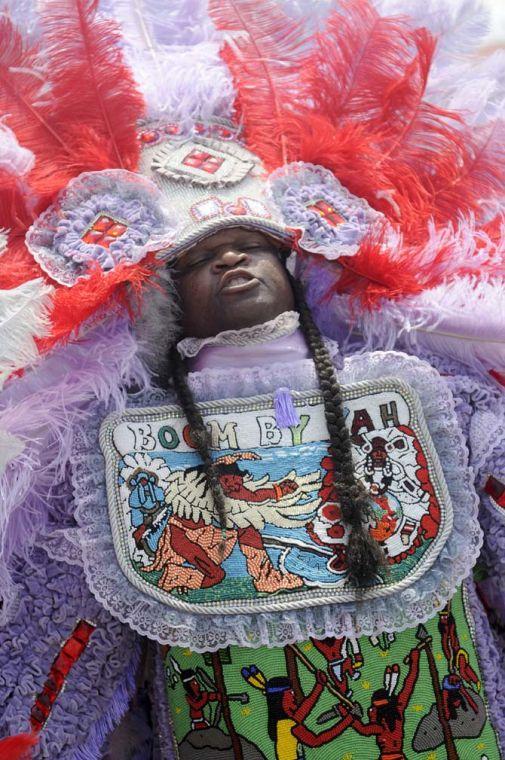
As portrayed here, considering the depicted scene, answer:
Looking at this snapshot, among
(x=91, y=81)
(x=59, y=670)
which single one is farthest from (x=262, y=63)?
(x=59, y=670)

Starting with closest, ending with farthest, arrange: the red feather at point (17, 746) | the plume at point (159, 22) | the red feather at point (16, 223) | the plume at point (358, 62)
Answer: the red feather at point (17, 746) → the red feather at point (16, 223) → the plume at point (358, 62) → the plume at point (159, 22)

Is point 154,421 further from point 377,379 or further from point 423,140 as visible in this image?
point 423,140

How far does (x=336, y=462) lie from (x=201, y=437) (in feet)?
1.04

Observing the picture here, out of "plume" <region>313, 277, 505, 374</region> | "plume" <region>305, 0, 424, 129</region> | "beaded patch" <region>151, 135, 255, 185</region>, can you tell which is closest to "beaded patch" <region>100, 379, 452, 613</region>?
"plume" <region>313, 277, 505, 374</region>

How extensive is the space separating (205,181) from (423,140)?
0.66 m

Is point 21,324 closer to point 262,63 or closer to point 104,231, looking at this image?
point 104,231

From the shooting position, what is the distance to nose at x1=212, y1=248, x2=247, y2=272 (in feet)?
7.27

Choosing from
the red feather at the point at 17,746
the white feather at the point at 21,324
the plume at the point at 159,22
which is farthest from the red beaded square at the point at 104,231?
the red feather at the point at 17,746

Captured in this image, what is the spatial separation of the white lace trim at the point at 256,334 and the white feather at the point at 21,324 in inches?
16.9

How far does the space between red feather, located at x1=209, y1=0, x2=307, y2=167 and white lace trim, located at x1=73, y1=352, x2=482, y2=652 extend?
3.56 ft

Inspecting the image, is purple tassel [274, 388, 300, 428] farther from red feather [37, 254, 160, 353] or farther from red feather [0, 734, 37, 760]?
red feather [0, 734, 37, 760]

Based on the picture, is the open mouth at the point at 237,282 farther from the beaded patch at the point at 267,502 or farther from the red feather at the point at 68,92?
the red feather at the point at 68,92

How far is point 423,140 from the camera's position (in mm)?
2521

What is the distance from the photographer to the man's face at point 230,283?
7.23ft
